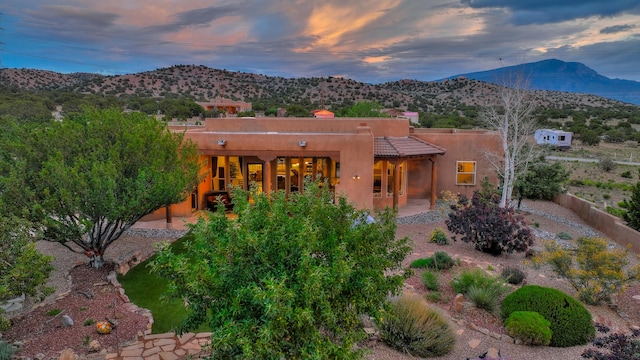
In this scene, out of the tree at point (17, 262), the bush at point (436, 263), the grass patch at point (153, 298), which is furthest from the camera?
the bush at point (436, 263)

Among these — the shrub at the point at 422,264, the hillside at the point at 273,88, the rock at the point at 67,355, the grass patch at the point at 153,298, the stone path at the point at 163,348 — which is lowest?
the grass patch at the point at 153,298

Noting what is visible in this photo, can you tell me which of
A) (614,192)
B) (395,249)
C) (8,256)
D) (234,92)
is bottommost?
(614,192)

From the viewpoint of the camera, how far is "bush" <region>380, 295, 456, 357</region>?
7.89m

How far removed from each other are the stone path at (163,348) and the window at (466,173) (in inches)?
681

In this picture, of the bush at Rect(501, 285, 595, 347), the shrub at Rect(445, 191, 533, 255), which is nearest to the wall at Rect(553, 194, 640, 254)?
the shrub at Rect(445, 191, 533, 255)

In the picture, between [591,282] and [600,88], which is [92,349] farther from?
[600,88]

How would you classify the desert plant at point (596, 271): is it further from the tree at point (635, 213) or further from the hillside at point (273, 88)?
the hillside at point (273, 88)


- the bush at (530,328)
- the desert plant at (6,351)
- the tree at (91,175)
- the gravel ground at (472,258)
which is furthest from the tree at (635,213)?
the desert plant at (6,351)

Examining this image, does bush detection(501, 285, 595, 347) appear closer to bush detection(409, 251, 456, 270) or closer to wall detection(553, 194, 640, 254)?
bush detection(409, 251, 456, 270)

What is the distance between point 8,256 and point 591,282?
498 inches

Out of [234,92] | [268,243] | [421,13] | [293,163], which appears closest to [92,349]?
[268,243]

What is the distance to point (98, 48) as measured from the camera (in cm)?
5722

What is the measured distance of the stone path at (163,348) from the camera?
7824 mm

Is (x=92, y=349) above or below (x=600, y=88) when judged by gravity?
below
